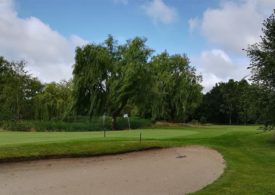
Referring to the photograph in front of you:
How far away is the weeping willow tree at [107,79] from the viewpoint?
148ft

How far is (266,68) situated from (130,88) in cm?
2335

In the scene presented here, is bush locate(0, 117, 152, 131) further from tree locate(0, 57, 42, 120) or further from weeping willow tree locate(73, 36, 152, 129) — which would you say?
tree locate(0, 57, 42, 120)

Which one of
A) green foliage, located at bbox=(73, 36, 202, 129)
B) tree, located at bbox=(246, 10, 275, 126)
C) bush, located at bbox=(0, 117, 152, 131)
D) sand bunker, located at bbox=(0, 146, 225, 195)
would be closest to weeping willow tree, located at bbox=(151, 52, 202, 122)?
green foliage, located at bbox=(73, 36, 202, 129)

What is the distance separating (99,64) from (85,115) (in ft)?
18.6

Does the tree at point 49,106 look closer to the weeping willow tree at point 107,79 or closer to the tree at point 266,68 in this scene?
the weeping willow tree at point 107,79

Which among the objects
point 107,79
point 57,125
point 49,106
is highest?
point 107,79

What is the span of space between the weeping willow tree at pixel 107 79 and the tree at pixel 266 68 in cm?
2121

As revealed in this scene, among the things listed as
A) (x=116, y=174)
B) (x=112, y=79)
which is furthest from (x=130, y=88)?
(x=116, y=174)

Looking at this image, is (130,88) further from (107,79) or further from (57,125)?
(57,125)

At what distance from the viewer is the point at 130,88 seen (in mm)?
46250

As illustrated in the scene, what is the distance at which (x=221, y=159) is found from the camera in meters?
17.1

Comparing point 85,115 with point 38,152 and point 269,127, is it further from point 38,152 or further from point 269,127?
point 38,152

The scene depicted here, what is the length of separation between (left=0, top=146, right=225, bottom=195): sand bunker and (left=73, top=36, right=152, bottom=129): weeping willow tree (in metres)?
27.6

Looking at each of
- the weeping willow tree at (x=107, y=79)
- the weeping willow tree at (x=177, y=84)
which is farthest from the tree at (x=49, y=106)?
the weeping willow tree at (x=177, y=84)
